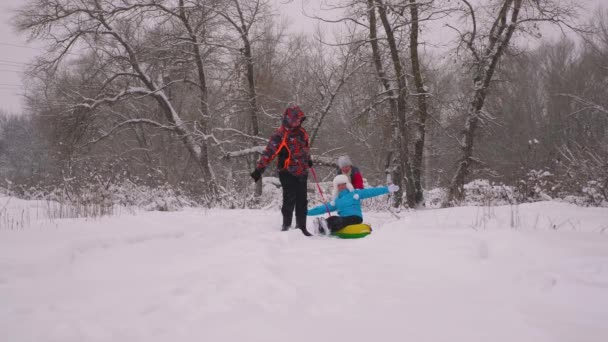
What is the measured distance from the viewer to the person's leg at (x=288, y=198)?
5551 mm

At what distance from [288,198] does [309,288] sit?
3.31 m

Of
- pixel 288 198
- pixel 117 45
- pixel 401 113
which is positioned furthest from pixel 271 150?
pixel 117 45

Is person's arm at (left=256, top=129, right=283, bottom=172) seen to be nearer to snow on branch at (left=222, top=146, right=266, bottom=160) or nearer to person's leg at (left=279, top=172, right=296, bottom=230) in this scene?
person's leg at (left=279, top=172, right=296, bottom=230)

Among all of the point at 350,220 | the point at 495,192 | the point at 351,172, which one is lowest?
the point at 350,220

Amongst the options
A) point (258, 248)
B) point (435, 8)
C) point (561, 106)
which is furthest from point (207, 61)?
point (561, 106)

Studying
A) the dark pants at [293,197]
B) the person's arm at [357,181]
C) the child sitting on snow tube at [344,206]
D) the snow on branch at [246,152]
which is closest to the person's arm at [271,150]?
the dark pants at [293,197]

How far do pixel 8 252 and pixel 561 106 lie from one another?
3284 cm

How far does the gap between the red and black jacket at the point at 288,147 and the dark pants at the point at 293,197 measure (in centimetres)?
11

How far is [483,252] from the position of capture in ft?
9.47

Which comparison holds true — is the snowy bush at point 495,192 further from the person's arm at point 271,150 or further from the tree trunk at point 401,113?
the person's arm at point 271,150

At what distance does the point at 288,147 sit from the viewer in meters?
5.54

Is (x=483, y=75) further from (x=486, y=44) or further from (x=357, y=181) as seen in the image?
(x=357, y=181)

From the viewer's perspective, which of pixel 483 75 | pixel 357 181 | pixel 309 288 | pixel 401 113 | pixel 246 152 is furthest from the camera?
pixel 246 152

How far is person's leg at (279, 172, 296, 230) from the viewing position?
18.2ft
